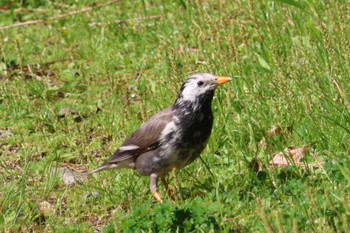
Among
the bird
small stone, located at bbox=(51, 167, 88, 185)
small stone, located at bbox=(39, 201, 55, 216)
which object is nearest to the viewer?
the bird

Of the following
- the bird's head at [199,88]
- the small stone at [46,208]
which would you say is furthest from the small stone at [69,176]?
the bird's head at [199,88]

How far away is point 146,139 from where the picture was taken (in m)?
6.63

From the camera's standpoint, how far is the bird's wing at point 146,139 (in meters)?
6.55

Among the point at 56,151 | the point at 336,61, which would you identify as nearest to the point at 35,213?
the point at 56,151

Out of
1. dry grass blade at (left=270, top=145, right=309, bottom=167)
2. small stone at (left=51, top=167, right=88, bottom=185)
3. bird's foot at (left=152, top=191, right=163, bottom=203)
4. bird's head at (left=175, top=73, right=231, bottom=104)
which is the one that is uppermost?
bird's head at (left=175, top=73, right=231, bottom=104)

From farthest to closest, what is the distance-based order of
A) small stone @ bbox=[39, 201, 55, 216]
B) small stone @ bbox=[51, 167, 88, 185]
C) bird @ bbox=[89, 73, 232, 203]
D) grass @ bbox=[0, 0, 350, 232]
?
small stone @ bbox=[51, 167, 88, 185], small stone @ bbox=[39, 201, 55, 216], bird @ bbox=[89, 73, 232, 203], grass @ bbox=[0, 0, 350, 232]

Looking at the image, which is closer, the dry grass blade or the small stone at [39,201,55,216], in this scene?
the dry grass blade

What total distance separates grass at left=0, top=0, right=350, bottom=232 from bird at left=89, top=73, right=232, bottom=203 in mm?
141

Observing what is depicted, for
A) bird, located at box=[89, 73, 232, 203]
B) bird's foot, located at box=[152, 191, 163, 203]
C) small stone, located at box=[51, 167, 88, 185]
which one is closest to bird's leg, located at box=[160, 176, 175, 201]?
bird, located at box=[89, 73, 232, 203]

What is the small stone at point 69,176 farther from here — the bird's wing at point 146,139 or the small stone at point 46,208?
the bird's wing at point 146,139

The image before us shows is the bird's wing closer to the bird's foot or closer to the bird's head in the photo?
the bird's head

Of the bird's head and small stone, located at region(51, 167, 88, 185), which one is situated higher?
the bird's head

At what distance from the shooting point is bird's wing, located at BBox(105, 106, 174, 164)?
258 inches

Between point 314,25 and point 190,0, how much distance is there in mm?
1456
